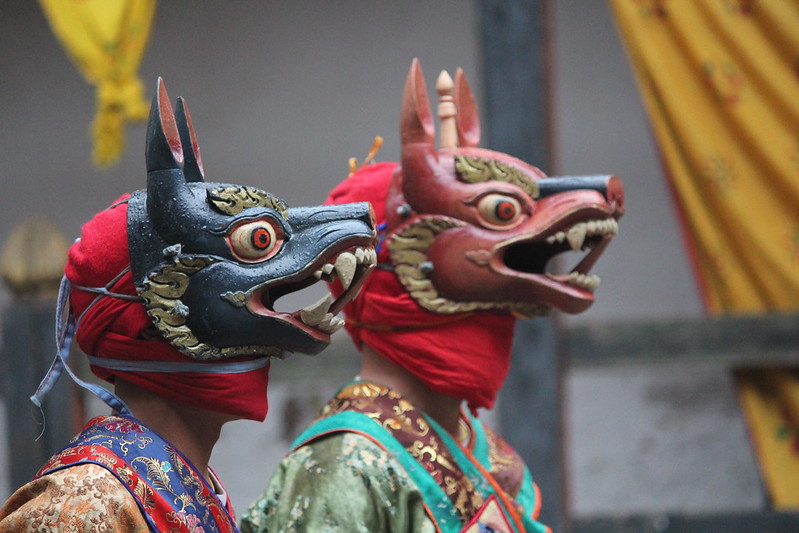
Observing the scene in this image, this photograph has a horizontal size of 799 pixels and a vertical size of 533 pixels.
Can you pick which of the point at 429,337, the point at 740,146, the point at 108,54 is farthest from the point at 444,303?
the point at 740,146

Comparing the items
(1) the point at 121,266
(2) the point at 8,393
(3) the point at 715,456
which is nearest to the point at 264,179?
(2) the point at 8,393

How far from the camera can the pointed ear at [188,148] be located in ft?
6.21

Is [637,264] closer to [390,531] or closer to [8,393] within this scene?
[8,393]

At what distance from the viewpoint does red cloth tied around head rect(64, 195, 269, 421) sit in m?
1.86

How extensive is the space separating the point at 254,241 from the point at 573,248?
82cm

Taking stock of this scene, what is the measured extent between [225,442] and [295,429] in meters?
0.28

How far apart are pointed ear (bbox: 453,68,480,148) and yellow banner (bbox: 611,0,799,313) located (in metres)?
1.50

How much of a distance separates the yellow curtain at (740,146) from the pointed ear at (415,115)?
1.74m

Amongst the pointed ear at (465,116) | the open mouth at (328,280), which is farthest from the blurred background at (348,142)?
the open mouth at (328,280)

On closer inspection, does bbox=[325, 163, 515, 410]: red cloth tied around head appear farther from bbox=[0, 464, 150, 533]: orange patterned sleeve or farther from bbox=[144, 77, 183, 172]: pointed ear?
bbox=[0, 464, 150, 533]: orange patterned sleeve

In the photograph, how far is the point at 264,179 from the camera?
4762 mm

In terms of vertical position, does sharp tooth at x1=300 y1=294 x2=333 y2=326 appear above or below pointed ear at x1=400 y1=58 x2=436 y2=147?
below

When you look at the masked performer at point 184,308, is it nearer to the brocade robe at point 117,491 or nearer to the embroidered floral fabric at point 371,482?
the brocade robe at point 117,491

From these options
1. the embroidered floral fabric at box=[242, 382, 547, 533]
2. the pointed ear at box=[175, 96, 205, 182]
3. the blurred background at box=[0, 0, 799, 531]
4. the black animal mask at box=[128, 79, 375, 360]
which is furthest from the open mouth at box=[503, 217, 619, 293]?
the blurred background at box=[0, 0, 799, 531]
